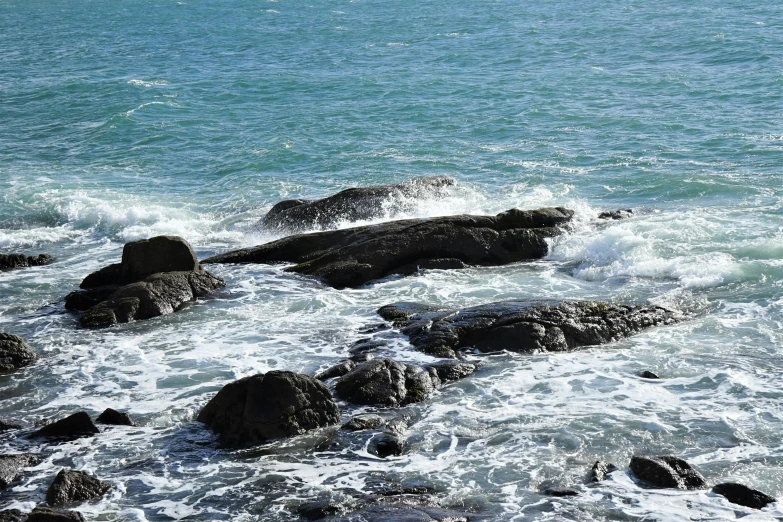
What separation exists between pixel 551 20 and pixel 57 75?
23498 mm

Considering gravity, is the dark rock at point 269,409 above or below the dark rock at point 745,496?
above

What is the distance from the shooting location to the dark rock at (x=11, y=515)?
29.8 ft

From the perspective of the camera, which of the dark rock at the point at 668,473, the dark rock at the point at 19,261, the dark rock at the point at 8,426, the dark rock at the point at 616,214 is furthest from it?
the dark rock at the point at 616,214

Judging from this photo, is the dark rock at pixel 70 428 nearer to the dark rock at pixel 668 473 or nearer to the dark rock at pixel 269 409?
the dark rock at pixel 269 409

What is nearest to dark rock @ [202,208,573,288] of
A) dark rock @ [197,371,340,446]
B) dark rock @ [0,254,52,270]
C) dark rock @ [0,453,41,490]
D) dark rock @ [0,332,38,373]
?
dark rock @ [0,254,52,270]

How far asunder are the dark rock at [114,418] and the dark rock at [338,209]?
9.31 metres

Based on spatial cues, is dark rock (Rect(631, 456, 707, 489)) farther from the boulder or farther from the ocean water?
the boulder

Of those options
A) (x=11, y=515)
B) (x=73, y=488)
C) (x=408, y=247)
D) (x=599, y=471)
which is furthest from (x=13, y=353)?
(x=599, y=471)

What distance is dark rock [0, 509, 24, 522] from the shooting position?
29.8 ft

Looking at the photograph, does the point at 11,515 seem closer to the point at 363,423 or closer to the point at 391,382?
the point at 363,423

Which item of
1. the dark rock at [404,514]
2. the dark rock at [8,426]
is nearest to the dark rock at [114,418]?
the dark rock at [8,426]

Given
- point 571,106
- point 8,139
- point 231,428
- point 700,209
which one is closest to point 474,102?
point 571,106

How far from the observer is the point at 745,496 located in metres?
9.33

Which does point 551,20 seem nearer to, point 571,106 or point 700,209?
point 571,106
